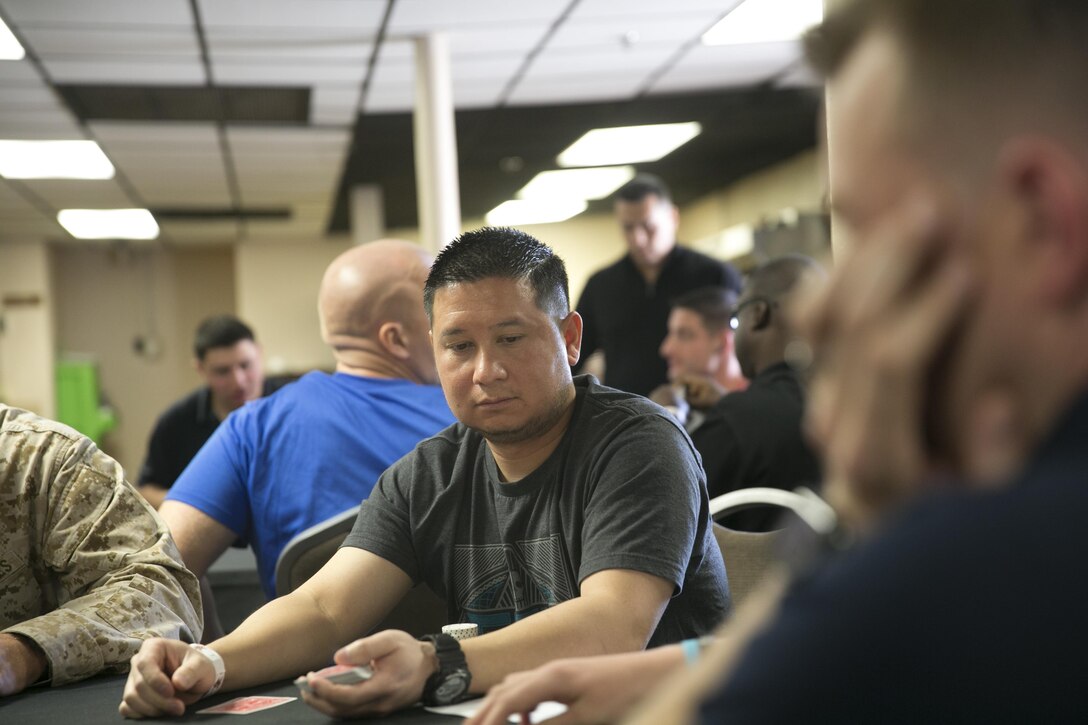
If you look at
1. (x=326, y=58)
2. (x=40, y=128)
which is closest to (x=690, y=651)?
(x=326, y=58)

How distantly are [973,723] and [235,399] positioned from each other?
464 cm

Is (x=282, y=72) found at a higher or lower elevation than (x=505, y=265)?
higher

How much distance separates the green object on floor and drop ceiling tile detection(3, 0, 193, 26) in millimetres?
8511

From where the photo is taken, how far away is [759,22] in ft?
19.7

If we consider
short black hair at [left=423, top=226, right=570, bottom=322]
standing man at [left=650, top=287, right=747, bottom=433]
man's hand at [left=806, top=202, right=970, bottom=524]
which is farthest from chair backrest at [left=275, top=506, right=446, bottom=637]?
standing man at [left=650, top=287, right=747, bottom=433]

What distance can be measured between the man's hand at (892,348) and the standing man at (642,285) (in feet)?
15.1

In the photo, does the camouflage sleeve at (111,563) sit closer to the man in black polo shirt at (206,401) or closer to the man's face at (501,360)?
the man's face at (501,360)

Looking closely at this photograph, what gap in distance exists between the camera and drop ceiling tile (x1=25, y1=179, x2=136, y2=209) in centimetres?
928

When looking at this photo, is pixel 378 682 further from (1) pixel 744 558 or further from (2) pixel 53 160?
(2) pixel 53 160

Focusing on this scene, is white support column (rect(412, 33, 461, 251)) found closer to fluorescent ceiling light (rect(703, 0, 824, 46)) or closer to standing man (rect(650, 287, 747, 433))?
fluorescent ceiling light (rect(703, 0, 824, 46))

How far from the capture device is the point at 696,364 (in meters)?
4.39

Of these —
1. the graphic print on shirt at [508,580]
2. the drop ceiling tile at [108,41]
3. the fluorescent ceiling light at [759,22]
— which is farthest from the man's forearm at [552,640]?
the drop ceiling tile at [108,41]

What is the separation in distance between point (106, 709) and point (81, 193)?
30.3 feet

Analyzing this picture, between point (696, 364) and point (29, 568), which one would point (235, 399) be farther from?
point (29, 568)
